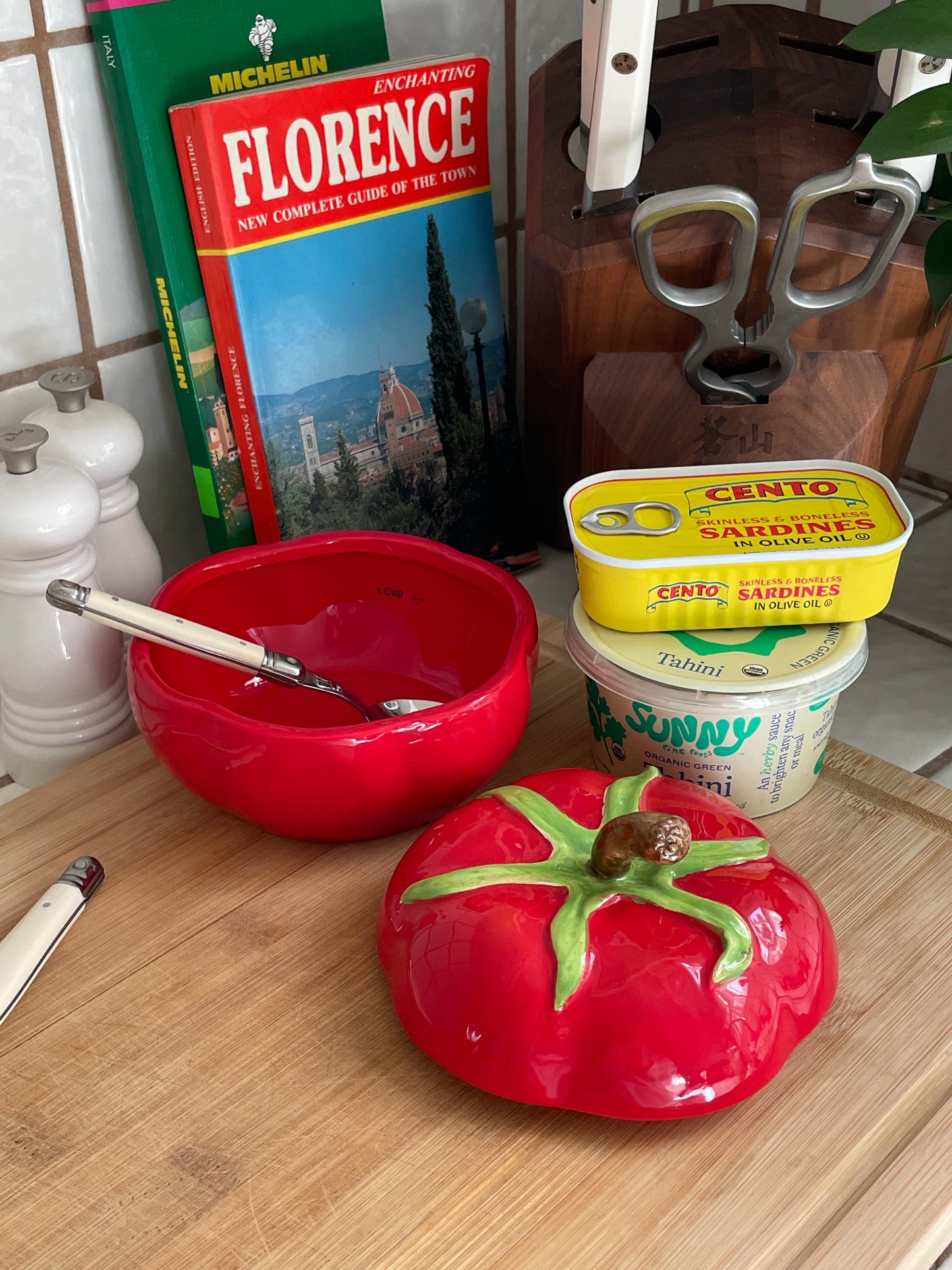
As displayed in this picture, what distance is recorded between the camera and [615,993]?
1.54 feet

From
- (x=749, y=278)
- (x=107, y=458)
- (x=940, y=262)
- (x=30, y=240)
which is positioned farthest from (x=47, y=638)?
(x=940, y=262)

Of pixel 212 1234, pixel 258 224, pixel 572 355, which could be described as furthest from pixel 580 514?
pixel 212 1234

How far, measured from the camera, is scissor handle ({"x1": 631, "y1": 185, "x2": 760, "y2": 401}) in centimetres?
61

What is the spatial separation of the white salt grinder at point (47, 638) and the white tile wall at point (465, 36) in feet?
1.25

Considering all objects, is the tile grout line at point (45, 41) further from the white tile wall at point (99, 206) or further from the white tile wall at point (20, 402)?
the white tile wall at point (20, 402)

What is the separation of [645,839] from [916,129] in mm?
387

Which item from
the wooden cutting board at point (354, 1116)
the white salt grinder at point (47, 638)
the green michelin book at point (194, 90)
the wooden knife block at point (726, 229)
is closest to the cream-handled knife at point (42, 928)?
the wooden cutting board at point (354, 1116)

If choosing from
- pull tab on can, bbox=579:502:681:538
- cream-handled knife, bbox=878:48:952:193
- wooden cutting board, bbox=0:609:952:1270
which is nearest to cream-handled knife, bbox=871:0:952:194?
cream-handled knife, bbox=878:48:952:193

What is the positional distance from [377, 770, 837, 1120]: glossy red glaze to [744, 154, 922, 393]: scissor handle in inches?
12.0

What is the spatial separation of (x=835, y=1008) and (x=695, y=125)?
1.69 ft

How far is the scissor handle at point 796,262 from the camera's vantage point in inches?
23.6

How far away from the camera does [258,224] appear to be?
70cm

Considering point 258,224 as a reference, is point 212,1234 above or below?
below

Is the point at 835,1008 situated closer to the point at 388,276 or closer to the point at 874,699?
the point at 874,699
